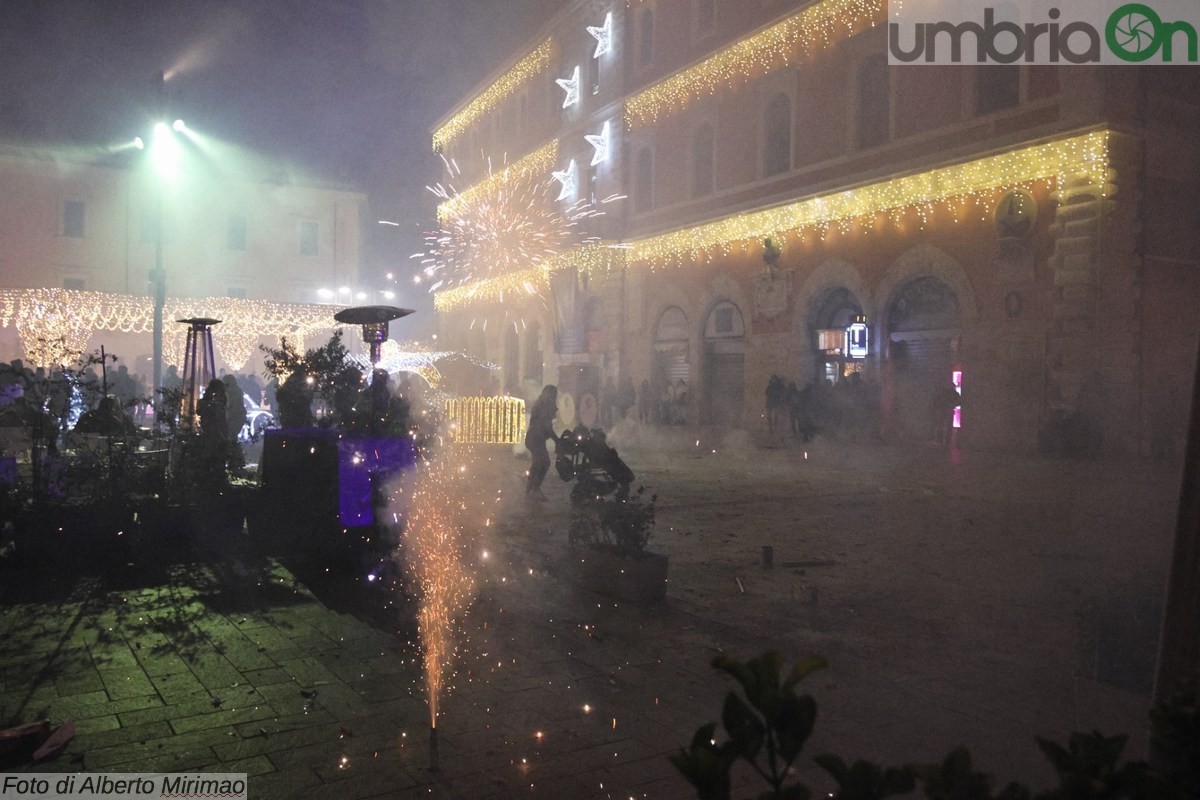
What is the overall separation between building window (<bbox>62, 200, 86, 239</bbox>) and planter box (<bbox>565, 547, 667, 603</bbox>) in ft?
145

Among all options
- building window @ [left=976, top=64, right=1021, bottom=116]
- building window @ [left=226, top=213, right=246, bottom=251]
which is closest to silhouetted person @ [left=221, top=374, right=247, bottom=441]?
building window @ [left=976, top=64, right=1021, bottom=116]

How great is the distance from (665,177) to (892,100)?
9.32 m

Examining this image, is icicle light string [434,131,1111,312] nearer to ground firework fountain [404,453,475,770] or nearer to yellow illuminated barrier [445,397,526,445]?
yellow illuminated barrier [445,397,526,445]

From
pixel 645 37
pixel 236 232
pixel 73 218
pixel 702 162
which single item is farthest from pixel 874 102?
pixel 73 218

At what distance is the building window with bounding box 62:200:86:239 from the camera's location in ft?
134

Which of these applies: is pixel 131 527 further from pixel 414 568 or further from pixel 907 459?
pixel 907 459

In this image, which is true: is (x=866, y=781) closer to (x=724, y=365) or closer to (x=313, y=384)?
(x=313, y=384)

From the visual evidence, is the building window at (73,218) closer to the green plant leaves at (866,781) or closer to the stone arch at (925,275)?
the stone arch at (925,275)

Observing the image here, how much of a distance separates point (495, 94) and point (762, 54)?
1969cm

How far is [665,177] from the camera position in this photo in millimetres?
26812

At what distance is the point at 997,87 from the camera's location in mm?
16781

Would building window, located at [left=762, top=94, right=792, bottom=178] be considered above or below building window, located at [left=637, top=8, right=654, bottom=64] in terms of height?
below

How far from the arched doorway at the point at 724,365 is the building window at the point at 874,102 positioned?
19.6 ft

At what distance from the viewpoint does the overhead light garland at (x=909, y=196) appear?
15.1 m
